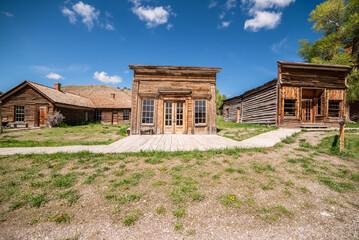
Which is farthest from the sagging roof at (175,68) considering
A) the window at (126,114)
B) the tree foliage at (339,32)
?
the tree foliage at (339,32)

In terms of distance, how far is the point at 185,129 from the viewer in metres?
9.80

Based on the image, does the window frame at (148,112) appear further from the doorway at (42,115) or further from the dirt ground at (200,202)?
the doorway at (42,115)

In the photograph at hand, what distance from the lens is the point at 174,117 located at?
9820 millimetres

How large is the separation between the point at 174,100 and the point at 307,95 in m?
14.0

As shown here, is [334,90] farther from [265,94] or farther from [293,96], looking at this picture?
[265,94]

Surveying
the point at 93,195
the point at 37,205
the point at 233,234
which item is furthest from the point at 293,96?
the point at 37,205

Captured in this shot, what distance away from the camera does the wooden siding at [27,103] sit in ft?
53.7

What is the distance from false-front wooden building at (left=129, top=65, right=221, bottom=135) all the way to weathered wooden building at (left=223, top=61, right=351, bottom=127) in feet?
23.5

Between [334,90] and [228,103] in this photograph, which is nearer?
[334,90]

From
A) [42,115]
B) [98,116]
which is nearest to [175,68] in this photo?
[42,115]

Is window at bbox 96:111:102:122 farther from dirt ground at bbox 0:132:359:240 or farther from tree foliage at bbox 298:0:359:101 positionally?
tree foliage at bbox 298:0:359:101

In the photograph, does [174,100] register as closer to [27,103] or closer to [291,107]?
[291,107]

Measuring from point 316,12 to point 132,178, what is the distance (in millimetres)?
27751

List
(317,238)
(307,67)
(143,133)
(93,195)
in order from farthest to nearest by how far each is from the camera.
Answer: (307,67)
(143,133)
(93,195)
(317,238)
